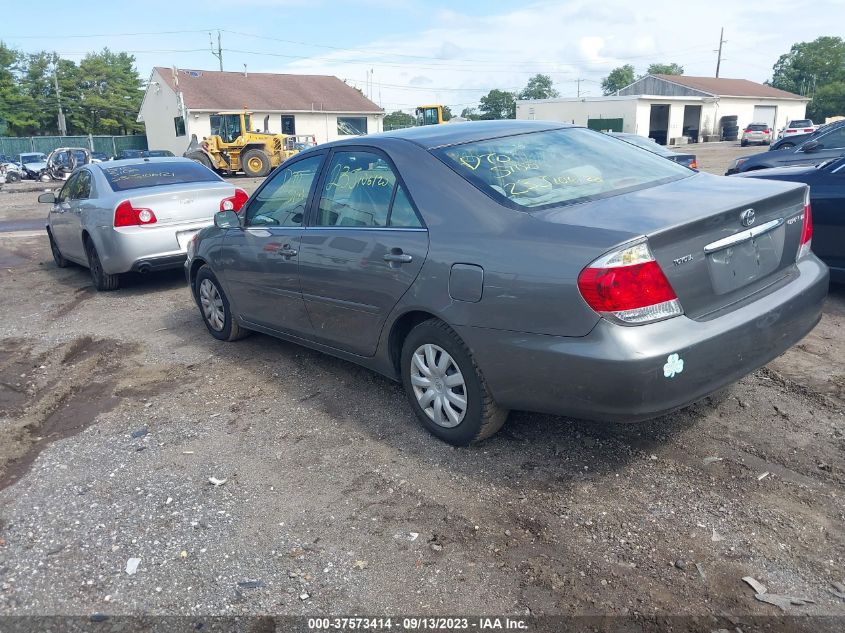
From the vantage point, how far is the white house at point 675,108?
54250 mm

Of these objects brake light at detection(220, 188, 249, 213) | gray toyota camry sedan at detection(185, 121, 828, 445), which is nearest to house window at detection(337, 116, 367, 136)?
brake light at detection(220, 188, 249, 213)

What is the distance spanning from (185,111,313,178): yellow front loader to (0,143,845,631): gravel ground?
27.0 m

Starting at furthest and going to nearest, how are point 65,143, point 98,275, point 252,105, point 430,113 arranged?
point 65,143
point 252,105
point 430,113
point 98,275

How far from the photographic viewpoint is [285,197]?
16.2 feet

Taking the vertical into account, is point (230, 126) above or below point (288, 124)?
below

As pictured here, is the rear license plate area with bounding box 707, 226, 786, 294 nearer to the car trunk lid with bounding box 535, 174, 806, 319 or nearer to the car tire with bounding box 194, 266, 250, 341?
the car trunk lid with bounding box 535, 174, 806, 319

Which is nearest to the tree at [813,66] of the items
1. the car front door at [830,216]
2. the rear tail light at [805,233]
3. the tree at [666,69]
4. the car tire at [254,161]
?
the tree at [666,69]

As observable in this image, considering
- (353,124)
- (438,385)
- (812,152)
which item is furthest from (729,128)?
(438,385)

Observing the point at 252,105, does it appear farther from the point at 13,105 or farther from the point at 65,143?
the point at 13,105

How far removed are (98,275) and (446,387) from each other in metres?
6.32

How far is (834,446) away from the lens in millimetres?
3619

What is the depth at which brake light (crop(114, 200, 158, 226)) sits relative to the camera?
775cm

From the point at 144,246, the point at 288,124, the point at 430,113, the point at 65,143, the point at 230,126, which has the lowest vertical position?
the point at 144,246

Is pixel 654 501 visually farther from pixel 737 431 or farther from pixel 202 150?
pixel 202 150
